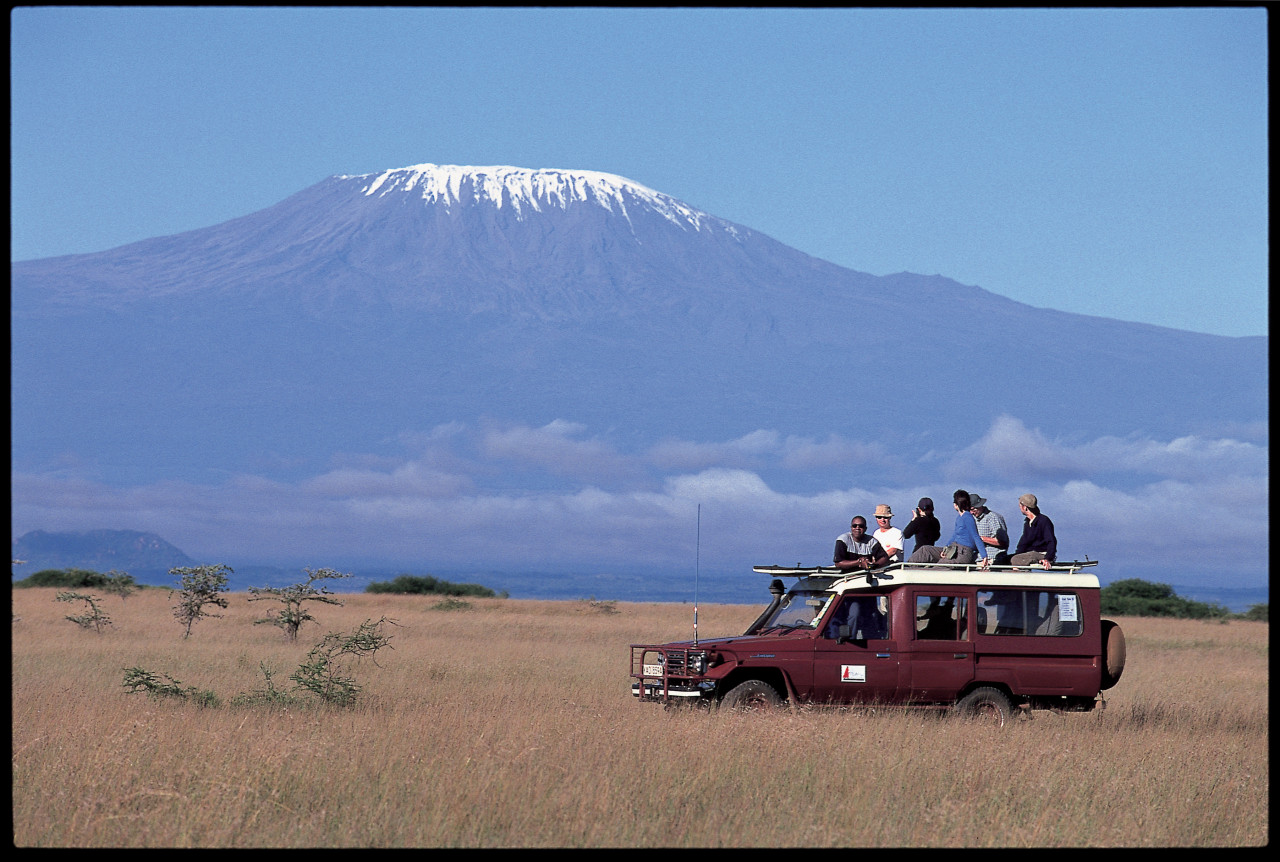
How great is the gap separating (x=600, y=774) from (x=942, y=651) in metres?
5.49

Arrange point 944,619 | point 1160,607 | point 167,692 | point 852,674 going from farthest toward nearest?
point 1160,607
point 167,692
point 944,619
point 852,674

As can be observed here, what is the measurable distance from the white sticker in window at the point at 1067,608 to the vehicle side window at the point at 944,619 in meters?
1.06

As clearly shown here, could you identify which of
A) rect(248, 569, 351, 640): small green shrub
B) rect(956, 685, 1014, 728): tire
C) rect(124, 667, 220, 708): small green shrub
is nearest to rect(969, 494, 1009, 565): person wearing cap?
rect(956, 685, 1014, 728): tire

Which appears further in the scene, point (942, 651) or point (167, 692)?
point (167, 692)

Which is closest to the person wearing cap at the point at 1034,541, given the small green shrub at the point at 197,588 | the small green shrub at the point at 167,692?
the small green shrub at the point at 167,692

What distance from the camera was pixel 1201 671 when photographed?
1059 inches

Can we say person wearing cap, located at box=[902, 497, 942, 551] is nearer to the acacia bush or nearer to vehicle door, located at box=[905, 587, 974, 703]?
vehicle door, located at box=[905, 587, 974, 703]

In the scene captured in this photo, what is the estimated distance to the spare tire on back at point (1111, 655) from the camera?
49.6ft

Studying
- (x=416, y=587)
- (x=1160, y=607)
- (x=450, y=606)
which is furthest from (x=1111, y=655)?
(x=416, y=587)

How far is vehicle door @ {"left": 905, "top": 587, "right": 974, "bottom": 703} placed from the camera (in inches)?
586

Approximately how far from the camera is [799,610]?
50.4 feet

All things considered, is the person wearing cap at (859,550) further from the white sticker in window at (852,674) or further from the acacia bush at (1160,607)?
the acacia bush at (1160,607)

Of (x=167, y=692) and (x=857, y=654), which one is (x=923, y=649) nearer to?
(x=857, y=654)
